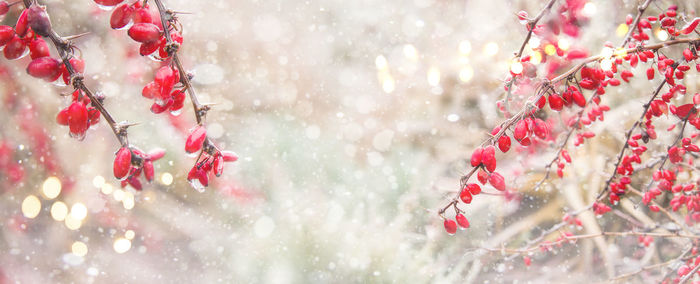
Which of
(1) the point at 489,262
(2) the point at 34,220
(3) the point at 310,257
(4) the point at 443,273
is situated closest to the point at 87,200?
(2) the point at 34,220

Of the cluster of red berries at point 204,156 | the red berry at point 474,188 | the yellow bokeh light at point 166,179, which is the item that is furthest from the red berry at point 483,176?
the yellow bokeh light at point 166,179

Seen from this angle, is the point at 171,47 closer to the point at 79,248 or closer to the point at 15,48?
the point at 15,48

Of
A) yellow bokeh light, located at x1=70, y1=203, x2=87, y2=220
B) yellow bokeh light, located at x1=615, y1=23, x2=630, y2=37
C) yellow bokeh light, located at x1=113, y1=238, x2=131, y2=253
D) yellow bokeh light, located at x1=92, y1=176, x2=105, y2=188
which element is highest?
yellow bokeh light, located at x1=615, y1=23, x2=630, y2=37

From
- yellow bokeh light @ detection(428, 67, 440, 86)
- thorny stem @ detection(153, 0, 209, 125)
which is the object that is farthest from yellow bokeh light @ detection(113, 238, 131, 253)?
thorny stem @ detection(153, 0, 209, 125)

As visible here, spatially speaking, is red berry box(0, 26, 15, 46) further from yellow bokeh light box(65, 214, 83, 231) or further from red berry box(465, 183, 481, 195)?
yellow bokeh light box(65, 214, 83, 231)

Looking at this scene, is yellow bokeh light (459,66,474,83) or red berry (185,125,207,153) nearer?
red berry (185,125,207,153)

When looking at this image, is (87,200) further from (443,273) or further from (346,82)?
(443,273)

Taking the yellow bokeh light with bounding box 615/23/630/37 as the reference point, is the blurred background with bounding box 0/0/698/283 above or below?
below
